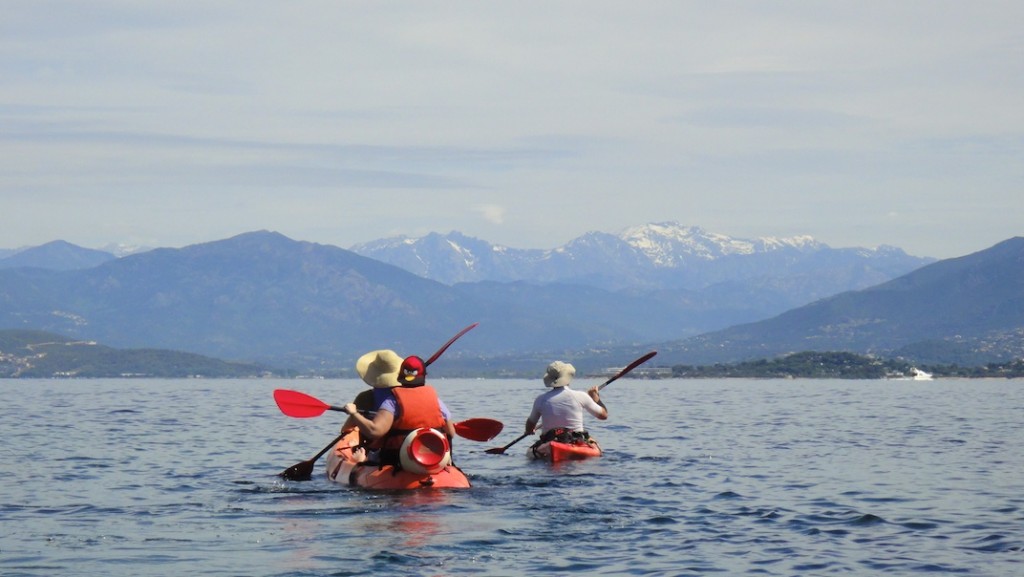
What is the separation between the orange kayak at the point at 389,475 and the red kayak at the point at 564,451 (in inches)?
247

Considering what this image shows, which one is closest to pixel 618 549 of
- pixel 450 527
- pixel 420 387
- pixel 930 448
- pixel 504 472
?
pixel 450 527

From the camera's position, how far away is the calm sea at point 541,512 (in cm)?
2005

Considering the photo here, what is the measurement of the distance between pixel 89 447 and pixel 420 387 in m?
19.5

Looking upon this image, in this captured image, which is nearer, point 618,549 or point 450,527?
point 618,549

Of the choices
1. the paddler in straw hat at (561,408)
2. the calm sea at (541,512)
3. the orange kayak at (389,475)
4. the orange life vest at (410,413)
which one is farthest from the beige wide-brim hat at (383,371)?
the paddler in straw hat at (561,408)

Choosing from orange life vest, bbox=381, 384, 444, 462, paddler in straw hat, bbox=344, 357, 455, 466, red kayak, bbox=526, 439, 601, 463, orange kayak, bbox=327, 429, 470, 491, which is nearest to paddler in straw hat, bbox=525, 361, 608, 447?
red kayak, bbox=526, 439, 601, 463

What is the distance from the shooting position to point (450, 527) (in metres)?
23.2

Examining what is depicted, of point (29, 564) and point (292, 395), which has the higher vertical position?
point (292, 395)

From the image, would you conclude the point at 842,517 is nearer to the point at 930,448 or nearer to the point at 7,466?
the point at 930,448

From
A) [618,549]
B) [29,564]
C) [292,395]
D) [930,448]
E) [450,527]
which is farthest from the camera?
[930,448]

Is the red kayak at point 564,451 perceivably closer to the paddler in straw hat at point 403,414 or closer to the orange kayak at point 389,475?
the orange kayak at point 389,475

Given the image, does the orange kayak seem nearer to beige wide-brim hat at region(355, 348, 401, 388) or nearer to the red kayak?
beige wide-brim hat at region(355, 348, 401, 388)

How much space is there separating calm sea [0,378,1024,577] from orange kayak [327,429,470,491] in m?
0.34

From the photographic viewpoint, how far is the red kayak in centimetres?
3475
